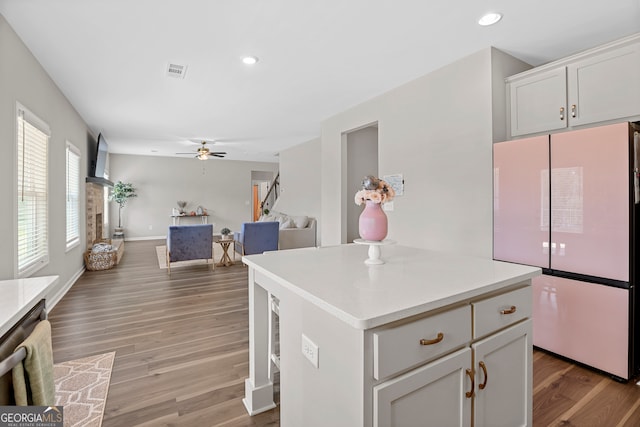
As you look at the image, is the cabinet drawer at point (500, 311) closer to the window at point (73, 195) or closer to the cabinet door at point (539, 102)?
the cabinet door at point (539, 102)

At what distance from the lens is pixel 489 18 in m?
2.44

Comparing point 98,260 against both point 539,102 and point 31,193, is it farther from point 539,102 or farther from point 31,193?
point 539,102

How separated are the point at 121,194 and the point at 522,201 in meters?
9.99

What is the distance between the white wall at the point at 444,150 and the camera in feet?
9.64

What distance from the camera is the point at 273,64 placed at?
3273mm

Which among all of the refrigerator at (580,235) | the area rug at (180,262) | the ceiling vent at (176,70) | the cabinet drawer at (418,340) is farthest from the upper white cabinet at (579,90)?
the area rug at (180,262)

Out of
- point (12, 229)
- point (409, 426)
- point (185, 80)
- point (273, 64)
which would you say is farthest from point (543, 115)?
point (12, 229)

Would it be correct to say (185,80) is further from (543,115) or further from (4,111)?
(543,115)

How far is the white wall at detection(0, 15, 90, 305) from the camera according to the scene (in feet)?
8.02

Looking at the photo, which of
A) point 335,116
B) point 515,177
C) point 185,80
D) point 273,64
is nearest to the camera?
point 515,177

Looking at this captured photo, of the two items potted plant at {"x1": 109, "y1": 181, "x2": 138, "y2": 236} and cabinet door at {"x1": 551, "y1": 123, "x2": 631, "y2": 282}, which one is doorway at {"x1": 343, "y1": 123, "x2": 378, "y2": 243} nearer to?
cabinet door at {"x1": 551, "y1": 123, "x2": 631, "y2": 282}

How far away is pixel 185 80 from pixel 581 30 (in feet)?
13.0

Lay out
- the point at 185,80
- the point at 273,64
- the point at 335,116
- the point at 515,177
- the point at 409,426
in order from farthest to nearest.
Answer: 1. the point at 335,116
2. the point at 185,80
3. the point at 273,64
4. the point at 515,177
5. the point at 409,426

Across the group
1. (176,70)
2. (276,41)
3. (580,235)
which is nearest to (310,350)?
(580,235)
